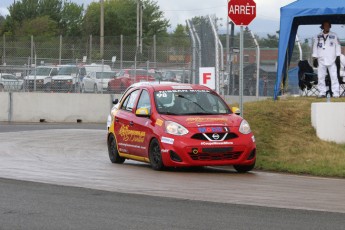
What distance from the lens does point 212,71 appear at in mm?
22719

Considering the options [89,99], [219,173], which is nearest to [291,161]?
[219,173]

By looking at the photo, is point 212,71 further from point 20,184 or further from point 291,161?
point 20,184

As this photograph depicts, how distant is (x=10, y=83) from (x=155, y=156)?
70.9 feet

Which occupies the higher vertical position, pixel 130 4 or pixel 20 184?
pixel 130 4

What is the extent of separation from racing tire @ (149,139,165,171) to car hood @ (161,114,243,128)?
18.4 inches

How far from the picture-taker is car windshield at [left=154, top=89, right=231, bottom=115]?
15.6 meters

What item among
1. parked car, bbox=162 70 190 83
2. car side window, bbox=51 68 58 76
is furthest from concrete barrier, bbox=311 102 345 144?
car side window, bbox=51 68 58 76

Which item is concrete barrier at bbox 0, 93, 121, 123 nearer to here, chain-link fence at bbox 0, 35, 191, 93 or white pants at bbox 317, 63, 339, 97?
chain-link fence at bbox 0, 35, 191, 93

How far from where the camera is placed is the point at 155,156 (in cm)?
1529

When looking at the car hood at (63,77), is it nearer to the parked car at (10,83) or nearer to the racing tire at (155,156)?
the parked car at (10,83)

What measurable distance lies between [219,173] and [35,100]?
20038 mm

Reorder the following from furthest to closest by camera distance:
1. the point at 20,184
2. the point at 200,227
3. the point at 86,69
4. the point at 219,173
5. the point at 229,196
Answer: the point at 86,69 < the point at 219,173 < the point at 20,184 < the point at 229,196 < the point at 200,227

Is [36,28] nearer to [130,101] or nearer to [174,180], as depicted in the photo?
[130,101]

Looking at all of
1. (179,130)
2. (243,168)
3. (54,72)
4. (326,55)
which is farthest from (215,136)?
(54,72)
